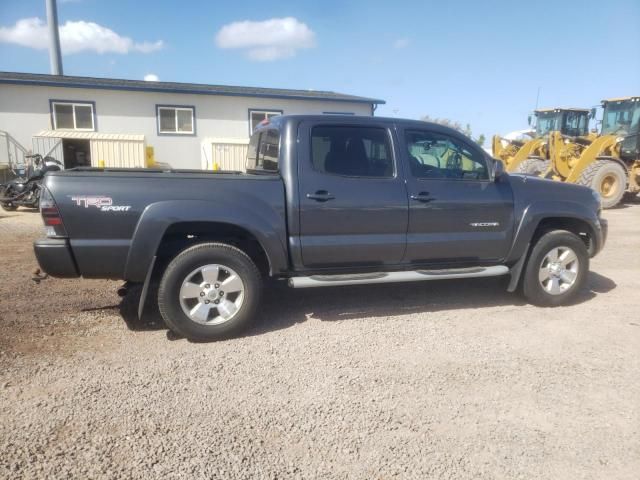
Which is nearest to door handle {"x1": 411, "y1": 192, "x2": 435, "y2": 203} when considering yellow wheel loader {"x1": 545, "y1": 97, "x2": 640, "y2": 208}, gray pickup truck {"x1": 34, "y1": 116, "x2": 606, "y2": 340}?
gray pickup truck {"x1": 34, "y1": 116, "x2": 606, "y2": 340}

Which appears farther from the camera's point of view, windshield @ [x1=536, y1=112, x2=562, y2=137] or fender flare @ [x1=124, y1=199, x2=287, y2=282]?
windshield @ [x1=536, y1=112, x2=562, y2=137]

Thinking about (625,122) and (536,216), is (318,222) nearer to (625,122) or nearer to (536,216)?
(536,216)

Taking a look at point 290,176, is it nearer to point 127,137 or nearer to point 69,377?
point 69,377

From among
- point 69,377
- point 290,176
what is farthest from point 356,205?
point 69,377

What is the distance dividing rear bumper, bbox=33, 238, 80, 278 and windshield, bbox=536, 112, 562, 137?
1629 cm

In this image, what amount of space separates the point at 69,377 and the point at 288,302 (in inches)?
89.3

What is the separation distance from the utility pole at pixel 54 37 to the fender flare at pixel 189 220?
1031 inches

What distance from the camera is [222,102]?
59.5 ft

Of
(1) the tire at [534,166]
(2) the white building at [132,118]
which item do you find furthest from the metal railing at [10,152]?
(1) the tire at [534,166]

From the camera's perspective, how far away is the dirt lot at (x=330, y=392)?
244 cm

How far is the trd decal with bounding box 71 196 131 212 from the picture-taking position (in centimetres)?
352

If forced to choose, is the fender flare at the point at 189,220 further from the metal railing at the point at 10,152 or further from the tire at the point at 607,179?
the metal railing at the point at 10,152

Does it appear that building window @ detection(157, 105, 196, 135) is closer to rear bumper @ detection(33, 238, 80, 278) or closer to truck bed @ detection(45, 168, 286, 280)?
truck bed @ detection(45, 168, 286, 280)

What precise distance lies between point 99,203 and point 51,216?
0.37 m
